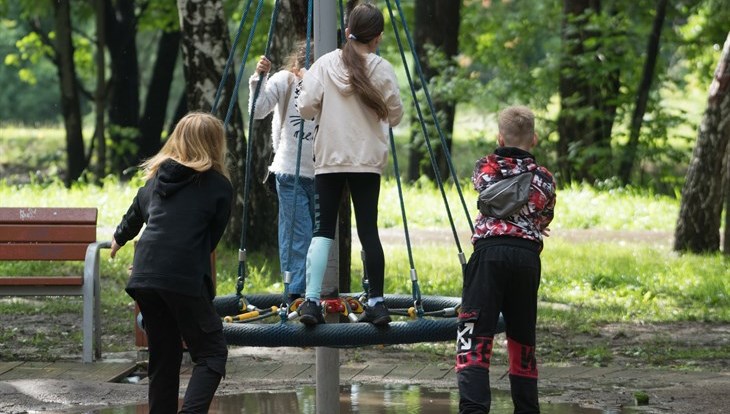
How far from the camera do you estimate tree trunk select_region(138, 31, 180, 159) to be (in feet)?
82.6

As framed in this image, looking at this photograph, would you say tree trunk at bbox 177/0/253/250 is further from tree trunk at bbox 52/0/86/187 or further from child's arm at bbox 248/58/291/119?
tree trunk at bbox 52/0/86/187

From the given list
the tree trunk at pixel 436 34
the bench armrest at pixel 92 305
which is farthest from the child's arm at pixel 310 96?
the tree trunk at pixel 436 34

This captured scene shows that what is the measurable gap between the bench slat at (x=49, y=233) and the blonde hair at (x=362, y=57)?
137 inches

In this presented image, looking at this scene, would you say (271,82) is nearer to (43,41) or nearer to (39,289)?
(39,289)

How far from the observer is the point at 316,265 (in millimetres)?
5773

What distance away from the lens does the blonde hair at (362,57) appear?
5.66m

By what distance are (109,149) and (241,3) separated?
154 inches

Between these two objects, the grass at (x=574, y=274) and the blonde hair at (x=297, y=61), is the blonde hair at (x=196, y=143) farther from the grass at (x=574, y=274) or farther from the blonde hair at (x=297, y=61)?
the grass at (x=574, y=274)

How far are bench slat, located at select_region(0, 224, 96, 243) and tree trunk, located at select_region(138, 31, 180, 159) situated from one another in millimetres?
16432

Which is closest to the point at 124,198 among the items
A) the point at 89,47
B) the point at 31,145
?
the point at 89,47

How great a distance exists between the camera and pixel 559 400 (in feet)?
23.1

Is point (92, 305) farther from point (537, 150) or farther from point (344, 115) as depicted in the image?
point (537, 150)

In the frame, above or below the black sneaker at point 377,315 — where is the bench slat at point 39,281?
below

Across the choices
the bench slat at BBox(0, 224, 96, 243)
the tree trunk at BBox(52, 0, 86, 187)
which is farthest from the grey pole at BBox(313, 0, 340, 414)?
the tree trunk at BBox(52, 0, 86, 187)
